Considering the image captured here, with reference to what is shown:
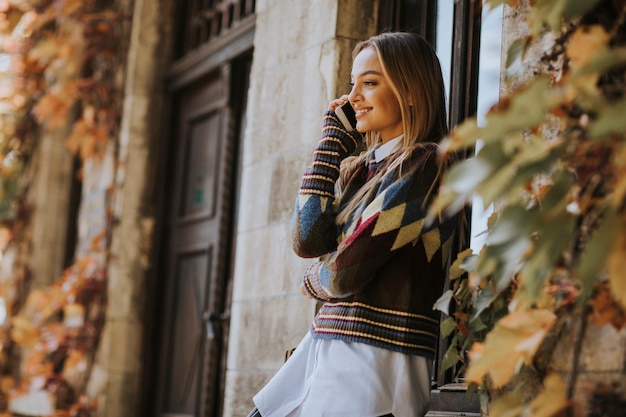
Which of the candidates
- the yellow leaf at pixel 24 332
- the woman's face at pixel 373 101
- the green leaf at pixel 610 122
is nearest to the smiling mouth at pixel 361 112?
the woman's face at pixel 373 101

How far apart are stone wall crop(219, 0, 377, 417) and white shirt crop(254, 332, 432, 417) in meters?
1.15

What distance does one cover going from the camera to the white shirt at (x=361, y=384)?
85.4 inches

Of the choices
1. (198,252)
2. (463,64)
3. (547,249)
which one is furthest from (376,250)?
(198,252)

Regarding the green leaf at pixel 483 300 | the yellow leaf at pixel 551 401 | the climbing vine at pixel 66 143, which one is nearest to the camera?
the yellow leaf at pixel 551 401

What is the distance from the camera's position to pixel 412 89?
243 cm

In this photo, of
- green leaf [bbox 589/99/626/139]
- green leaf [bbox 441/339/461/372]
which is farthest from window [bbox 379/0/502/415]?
green leaf [bbox 589/99/626/139]

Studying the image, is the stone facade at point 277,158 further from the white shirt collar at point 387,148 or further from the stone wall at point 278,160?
the white shirt collar at point 387,148

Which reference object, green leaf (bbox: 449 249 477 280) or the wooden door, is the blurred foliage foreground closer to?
green leaf (bbox: 449 249 477 280)

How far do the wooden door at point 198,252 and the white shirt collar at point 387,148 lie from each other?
2.40 metres

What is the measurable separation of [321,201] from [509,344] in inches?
33.8

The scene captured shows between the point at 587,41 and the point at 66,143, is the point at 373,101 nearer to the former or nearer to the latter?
the point at 587,41

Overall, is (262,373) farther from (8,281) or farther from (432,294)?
(8,281)

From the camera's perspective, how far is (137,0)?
5.79 m

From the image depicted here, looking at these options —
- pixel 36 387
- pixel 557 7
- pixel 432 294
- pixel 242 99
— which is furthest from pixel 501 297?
pixel 36 387
